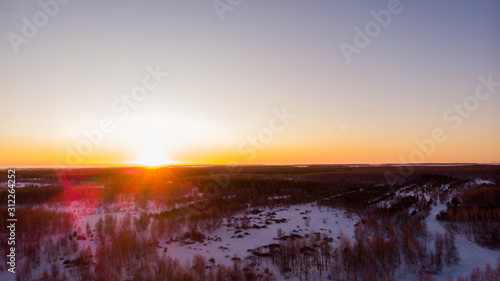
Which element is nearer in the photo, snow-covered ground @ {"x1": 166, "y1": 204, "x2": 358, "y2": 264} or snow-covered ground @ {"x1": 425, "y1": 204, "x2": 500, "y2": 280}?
snow-covered ground @ {"x1": 425, "y1": 204, "x2": 500, "y2": 280}

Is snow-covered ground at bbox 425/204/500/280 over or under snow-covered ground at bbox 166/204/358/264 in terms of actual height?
over

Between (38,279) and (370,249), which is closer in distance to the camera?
(38,279)

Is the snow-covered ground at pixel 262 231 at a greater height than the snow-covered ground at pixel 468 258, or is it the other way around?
the snow-covered ground at pixel 468 258

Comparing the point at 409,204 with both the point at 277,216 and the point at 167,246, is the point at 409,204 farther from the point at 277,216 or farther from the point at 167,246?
the point at 167,246

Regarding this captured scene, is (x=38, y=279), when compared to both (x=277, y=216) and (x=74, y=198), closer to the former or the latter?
(x=277, y=216)

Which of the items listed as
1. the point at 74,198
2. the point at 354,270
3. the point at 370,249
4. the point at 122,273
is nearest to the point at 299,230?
the point at 370,249

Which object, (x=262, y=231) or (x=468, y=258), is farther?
(x=262, y=231)

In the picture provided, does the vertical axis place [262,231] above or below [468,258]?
below

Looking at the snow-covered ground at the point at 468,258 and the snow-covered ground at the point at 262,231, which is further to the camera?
the snow-covered ground at the point at 262,231

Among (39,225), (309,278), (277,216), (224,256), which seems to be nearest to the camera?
(309,278)

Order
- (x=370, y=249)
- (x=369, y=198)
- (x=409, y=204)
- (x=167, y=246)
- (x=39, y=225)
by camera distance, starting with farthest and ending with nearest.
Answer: (x=369, y=198)
(x=409, y=204)
(x=39, y=225)
(x=167, y=246)
(x=370, y=249)
